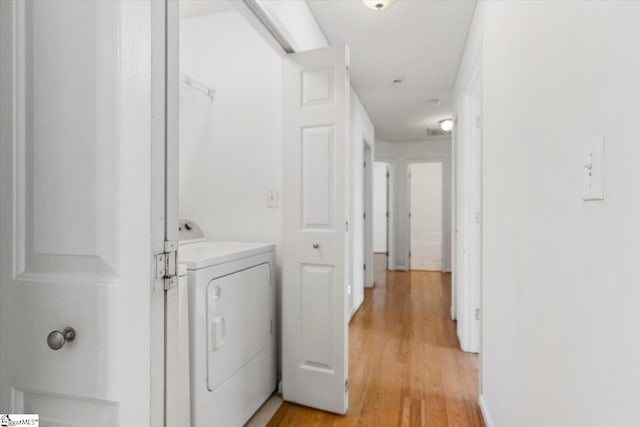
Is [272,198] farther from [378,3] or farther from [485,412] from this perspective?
[485,412]

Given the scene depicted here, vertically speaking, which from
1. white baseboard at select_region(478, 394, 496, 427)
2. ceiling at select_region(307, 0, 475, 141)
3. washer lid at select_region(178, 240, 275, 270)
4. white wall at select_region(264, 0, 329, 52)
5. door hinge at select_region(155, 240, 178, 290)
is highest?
ceiling at select_region(307, 0, 475, 141)

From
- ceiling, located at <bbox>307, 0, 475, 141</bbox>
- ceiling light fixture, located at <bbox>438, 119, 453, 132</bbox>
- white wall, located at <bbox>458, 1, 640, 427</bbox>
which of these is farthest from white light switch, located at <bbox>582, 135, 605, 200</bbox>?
ceiling light fixture, located at <bbox>438, 119, 453, 132</bbox>

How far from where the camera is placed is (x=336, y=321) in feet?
6.38

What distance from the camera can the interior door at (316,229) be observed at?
1.93 metres

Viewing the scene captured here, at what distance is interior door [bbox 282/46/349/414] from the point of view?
1932mm

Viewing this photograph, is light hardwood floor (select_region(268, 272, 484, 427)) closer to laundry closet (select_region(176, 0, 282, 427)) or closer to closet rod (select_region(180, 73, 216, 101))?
laundry closet (select_region(176, 0, 282, 427))

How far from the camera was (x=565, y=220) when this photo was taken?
2.84 feet

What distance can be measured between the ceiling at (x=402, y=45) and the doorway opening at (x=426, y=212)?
275cm

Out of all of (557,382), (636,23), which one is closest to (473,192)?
(557,382)

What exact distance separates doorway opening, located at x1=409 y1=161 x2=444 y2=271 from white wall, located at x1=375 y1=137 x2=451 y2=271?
1.63 feet

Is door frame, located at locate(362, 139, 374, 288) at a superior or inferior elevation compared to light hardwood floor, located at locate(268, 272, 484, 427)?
superior

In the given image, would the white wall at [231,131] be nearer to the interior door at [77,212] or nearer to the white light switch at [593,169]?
the interior door at [77,212]

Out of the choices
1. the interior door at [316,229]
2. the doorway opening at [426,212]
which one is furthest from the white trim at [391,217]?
the interior door at [316,229]

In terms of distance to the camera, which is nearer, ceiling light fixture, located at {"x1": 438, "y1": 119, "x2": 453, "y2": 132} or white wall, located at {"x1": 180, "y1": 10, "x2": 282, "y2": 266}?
white wall, located at {"x1": 180, "y1": 10, "x2": 282, "y2": 266}
